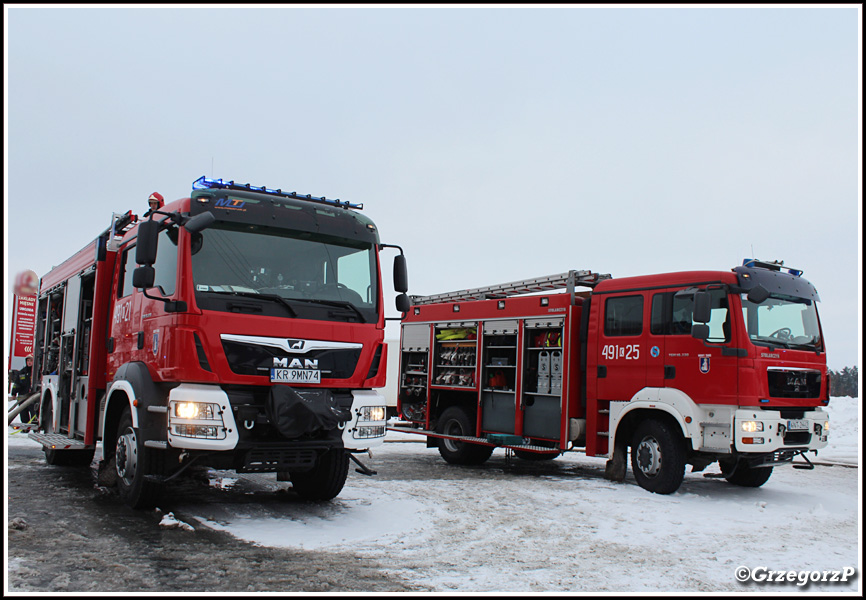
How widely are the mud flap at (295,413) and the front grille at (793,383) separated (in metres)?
5.74

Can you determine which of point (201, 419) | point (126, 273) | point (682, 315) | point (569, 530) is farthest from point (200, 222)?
point (682, 315)

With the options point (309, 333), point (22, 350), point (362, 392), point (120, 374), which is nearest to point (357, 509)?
point (362, 392)

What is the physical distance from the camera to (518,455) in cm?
1351

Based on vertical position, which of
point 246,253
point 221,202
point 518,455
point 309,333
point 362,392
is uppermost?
point 221,202

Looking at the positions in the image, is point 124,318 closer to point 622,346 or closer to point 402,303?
point 402,303

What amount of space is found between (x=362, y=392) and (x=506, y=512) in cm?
212

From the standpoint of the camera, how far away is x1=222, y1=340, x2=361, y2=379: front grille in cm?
682

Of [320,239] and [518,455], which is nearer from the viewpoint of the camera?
[320,239]

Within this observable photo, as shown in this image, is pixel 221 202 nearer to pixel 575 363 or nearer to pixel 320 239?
pixel 320 239

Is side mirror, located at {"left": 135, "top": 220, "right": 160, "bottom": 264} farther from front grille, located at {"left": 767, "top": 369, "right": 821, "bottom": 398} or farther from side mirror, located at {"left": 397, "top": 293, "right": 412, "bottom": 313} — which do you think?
front grille, located at {"left": 767, "top": 369, "right": 821, "bottom": 398}

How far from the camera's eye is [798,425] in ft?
31.0

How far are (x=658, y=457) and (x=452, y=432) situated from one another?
4.36 metres

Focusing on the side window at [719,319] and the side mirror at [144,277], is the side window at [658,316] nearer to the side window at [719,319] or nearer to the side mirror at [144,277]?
the side window at [719,319]

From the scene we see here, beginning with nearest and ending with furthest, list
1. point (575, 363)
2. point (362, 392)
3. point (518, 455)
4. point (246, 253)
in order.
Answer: point (246, 253) < point (362, 392) < point (575, 363) < point (518, 455)
